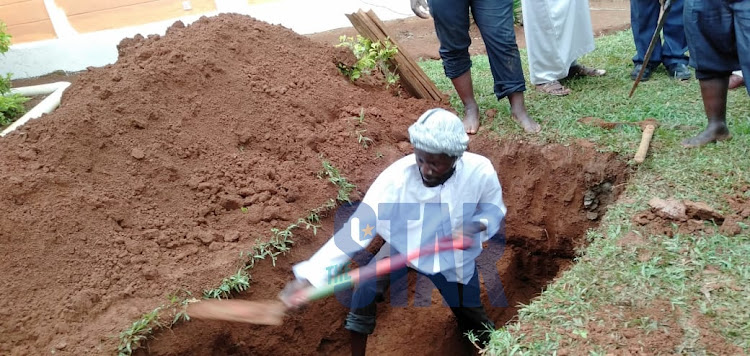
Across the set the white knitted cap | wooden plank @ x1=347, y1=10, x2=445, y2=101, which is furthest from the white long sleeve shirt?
wooden plank @ x1=347, y1=10, x2=445, y2=101

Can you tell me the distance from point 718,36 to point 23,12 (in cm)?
848

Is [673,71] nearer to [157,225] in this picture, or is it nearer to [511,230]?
[511,230]

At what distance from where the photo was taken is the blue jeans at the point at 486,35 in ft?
12.0

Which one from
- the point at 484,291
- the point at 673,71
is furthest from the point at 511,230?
the point at 673,71

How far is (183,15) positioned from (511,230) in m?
6.26

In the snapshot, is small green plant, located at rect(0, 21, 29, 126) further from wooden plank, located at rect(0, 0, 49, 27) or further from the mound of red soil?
wooden plank, located at rect(0, 0, 49, 27)

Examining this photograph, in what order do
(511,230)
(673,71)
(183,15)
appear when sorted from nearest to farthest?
(511,230) < (673,71) < (183,15)

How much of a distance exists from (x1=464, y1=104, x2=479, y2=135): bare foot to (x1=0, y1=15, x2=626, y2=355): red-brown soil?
0.13 meters

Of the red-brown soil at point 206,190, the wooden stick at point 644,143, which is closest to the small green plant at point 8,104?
the red-brown soil at point 206,190

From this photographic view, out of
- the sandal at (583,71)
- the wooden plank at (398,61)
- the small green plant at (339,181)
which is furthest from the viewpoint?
the sandal at (583,71)

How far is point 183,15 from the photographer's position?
8000 mm

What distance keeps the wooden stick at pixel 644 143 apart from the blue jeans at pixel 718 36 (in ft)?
1.36

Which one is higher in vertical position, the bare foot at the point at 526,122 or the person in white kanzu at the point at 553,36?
the person in white kanzu at the point at 553,36

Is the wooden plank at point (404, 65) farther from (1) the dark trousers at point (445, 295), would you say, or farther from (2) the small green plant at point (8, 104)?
(2) the small green plant at point (8, 104)
